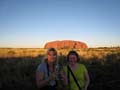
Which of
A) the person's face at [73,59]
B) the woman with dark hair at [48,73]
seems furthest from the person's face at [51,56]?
the person's face at [73,59]

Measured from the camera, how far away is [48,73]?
16.9ft

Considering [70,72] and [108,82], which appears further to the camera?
[108,82]

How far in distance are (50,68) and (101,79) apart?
6577 mm

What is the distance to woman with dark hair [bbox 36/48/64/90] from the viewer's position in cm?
508

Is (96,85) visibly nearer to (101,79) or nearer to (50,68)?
(101,79)

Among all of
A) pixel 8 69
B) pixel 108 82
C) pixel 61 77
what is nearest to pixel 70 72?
pixel 61 77

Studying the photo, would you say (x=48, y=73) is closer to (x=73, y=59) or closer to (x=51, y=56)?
(x=51, y=56)

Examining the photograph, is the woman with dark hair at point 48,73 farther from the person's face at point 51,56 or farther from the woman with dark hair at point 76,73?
the woman with dark hair at point 76,73

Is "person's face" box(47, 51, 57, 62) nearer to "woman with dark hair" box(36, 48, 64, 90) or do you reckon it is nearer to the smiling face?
"woman with dark hair" box(36, 48, 64, 90)

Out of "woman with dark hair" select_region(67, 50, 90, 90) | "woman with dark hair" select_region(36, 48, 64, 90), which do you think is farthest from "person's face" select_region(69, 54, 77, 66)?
"woman with dark hair" select_region(36, 48, 64, 90)

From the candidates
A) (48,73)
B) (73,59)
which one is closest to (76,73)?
(73,59)

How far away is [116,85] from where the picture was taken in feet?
34.4

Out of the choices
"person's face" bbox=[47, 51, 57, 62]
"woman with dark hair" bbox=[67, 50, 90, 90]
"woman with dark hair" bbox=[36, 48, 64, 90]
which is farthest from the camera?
"woman with dark hair" bbox=[67, 50, 90, 90]

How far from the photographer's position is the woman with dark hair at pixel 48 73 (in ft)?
16.7
